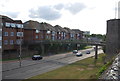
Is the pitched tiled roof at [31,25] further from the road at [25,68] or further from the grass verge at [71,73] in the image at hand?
the grass verge at [71,73]

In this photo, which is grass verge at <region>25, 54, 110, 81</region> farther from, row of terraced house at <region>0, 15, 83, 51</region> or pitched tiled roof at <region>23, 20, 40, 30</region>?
pitched tiled roof at <region>23, 20, 40, 30</region>

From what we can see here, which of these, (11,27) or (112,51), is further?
(11,27)

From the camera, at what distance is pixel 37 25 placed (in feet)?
204

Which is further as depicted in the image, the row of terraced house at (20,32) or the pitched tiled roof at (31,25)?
the pitched tiled roof at (31,25)

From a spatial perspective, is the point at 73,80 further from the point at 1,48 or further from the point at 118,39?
the point at 1,48

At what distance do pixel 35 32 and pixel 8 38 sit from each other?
14477mm

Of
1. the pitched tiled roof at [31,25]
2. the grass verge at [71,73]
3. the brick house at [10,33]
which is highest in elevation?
the pitched tiled roof at [31,25]

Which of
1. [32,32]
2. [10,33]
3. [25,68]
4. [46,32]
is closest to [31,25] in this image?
[32,32]

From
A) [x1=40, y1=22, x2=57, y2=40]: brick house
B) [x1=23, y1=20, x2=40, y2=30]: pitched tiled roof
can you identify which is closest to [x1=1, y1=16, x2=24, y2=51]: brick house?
[x1=23, y1=20, x2=40, y2=30]: pitched tiled roof

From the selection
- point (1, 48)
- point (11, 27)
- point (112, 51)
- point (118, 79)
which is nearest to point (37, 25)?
point (11, 27)

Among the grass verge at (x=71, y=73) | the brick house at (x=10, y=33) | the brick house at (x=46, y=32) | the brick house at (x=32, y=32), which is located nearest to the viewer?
the grass verge at (x=71, y=73)

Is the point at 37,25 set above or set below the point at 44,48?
above

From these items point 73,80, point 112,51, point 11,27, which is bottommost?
point 73,80

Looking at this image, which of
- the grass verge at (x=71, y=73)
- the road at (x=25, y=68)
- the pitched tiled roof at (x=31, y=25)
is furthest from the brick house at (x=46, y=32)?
the grass verge at (x=71, y=73)
